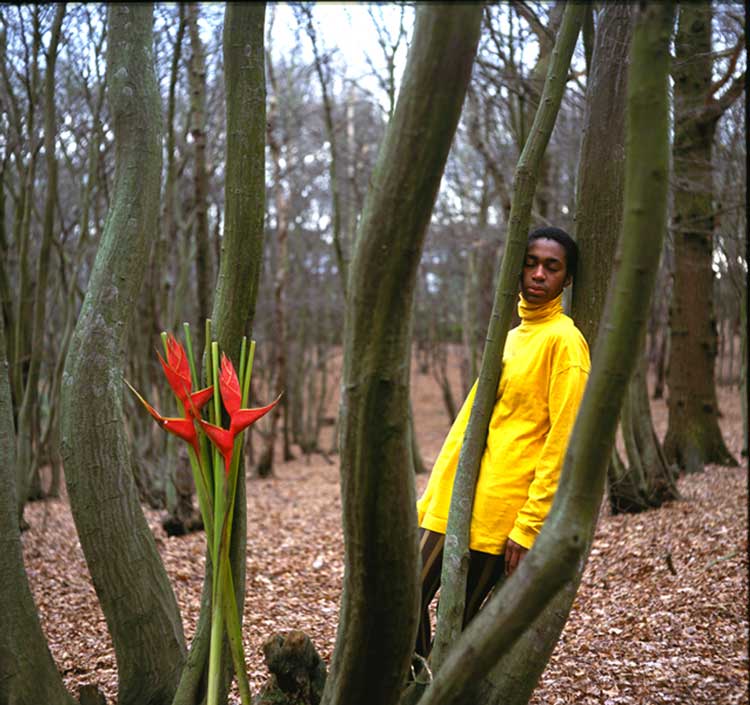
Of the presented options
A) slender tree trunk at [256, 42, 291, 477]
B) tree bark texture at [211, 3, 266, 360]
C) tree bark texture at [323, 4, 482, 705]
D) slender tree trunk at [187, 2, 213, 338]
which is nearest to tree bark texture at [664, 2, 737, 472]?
slender tree trunk at [187, 2, 213, 338]

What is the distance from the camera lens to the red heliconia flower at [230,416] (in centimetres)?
258

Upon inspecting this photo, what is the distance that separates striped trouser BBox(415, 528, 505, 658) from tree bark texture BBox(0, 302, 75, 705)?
4.56ft

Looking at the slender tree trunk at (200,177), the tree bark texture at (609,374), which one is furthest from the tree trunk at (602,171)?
the slender tree trunk at (200,177)

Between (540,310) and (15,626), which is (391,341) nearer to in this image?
(540,310)

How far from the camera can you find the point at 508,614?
186 centimetres

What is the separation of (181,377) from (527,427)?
1.18m

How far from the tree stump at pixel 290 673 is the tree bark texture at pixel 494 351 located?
645mm

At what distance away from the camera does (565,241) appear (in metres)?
2.84

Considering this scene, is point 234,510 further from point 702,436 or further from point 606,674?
point 702,436

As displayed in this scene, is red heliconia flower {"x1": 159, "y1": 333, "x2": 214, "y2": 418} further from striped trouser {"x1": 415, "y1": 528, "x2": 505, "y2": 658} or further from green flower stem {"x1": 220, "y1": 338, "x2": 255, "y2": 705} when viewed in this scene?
striped trouser {"x1": 415, "y1": 528, "x2": 505, "y2": 658}

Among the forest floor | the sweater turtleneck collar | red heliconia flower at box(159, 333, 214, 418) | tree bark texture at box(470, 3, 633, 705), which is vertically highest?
tree bark texture at box(470, 3, 633, 705)

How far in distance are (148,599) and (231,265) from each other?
1.37 metres

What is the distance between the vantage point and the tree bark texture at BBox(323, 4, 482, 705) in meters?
1.79

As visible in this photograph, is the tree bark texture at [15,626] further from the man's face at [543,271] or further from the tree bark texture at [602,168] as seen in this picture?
the tree bark texture at [602,168]
